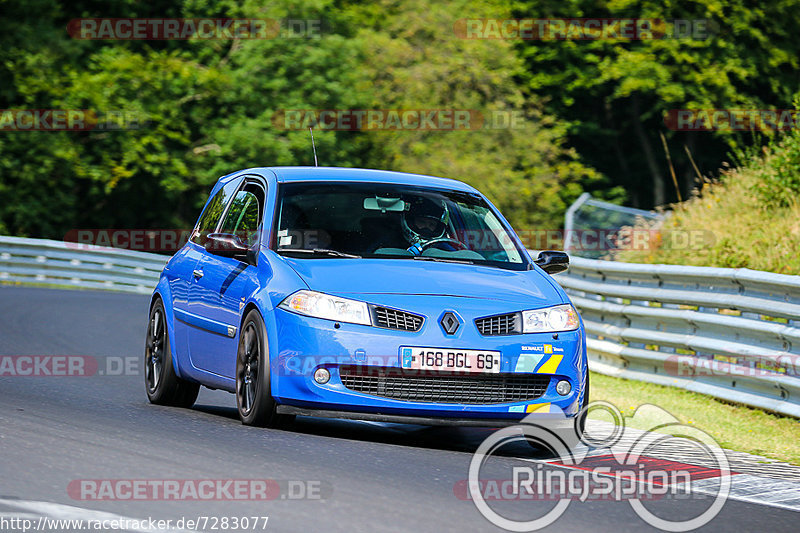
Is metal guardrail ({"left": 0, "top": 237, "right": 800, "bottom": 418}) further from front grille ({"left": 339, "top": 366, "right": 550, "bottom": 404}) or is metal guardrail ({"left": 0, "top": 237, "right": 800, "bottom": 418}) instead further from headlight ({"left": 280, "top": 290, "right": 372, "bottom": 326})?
headlight ({"left": 280, "top": 290, "right": 372, "bottom": 326})

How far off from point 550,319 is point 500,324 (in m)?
0.36

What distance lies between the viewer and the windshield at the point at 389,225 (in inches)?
351

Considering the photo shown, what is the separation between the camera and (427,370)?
797cm

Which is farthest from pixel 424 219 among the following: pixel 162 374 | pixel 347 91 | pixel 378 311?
pixel 347 91

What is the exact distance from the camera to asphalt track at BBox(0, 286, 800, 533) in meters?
5.88

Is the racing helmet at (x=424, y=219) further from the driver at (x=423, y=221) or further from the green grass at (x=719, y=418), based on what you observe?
the green grass at (x=719, y=418)

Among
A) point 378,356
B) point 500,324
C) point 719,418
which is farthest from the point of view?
point 719,418

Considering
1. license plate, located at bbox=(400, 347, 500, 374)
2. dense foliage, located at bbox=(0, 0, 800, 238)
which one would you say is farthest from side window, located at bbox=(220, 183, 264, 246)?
dense foliage, located at bbox=(0, 0, 800, 238)

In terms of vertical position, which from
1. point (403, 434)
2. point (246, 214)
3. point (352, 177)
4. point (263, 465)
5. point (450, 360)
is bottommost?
point (403, 434)

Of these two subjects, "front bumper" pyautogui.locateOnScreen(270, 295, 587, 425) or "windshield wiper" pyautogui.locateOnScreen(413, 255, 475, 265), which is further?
"windshield wiper" pyautogui.locateOnScreen(413, 255, 475, 265)

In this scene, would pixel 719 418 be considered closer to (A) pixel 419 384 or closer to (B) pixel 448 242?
(B) pixel 448 242

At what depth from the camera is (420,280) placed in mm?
8352

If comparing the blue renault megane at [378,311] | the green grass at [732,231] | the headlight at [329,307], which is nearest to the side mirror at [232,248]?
the blue renault megane at [378,311]

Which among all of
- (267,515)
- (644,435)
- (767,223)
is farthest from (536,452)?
(767,223)
